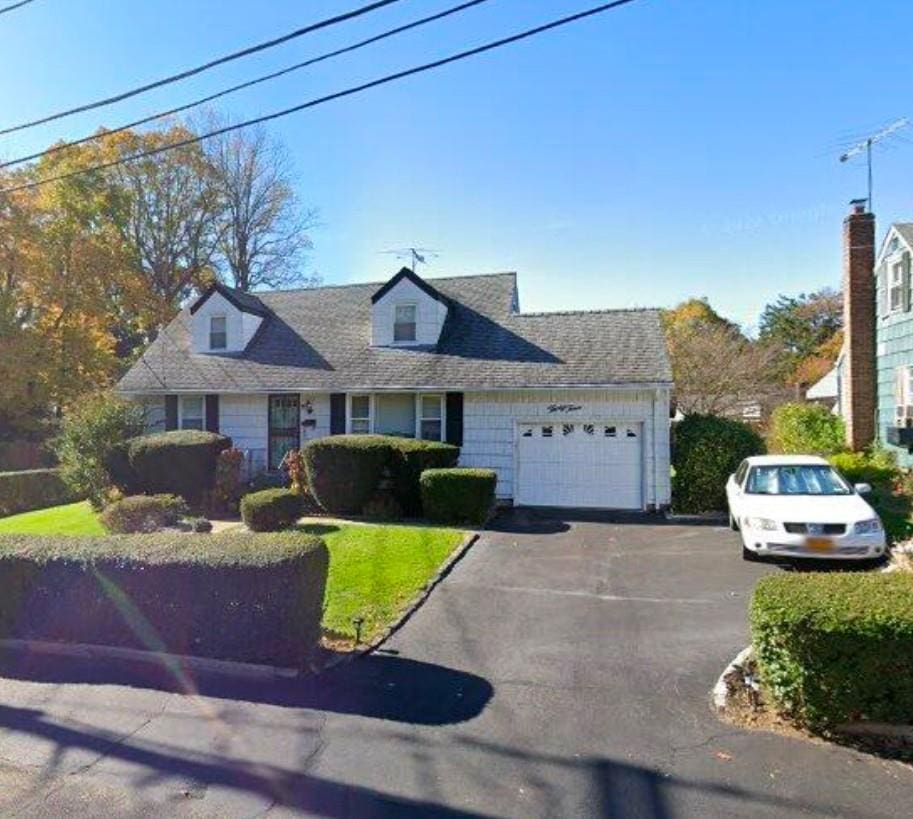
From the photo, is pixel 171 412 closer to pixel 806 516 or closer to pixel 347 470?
pixel 347 470

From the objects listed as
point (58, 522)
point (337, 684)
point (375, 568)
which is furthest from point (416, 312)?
point (337, 684)

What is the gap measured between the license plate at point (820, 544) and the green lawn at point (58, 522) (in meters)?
12.7

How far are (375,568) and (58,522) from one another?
9448 millimetres

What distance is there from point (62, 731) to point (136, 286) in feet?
95.9

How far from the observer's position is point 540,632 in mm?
6805

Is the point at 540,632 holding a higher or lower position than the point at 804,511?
lower

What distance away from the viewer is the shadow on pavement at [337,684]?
16.7 ft

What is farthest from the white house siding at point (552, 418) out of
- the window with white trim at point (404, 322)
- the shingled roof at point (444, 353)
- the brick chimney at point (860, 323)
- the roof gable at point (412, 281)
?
the brick chimney at point (860, 323)

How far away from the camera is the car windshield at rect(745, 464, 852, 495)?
1013 cm

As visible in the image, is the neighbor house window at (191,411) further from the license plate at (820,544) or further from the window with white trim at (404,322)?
the license plate at (820,544)

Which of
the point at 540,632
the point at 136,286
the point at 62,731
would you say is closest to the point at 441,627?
the point at 540,632

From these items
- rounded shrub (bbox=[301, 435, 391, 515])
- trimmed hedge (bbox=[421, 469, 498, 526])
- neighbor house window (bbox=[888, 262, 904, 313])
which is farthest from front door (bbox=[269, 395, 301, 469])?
neighbor house window (bbox=[888, 262, 904, 313])

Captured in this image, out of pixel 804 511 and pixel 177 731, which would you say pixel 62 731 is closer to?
pixel 177 731

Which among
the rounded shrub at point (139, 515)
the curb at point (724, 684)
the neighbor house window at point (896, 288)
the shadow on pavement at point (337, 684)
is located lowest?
the shadow on pavement at point (337, 684)
